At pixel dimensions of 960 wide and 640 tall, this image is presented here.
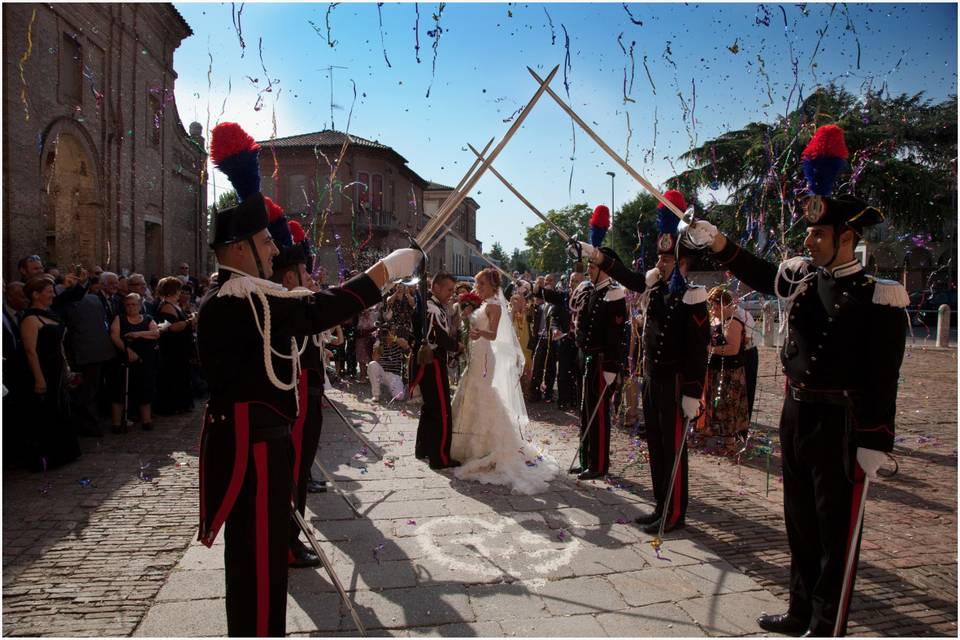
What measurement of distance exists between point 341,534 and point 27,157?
12.6 m

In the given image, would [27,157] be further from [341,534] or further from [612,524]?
[612,524]

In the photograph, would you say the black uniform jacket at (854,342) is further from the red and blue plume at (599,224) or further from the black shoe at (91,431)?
the black shoe at (91,431)

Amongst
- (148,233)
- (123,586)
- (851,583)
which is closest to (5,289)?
(123,586)

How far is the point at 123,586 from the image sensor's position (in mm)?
3738

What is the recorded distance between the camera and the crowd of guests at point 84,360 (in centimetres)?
619

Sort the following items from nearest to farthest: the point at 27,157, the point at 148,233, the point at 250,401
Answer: the point at 250,401, the point at 27,157, the point at 148,233

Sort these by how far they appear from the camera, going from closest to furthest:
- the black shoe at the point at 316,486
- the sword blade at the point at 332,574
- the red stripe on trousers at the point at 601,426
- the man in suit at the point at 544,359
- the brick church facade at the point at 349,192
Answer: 1. the sword blade at the point at 332,574
2. the black shoe at the point at 316,486
3. the red stripe on trousers at the point at 601,426
4. the man in suit at the point at 544,359
5. the brick church facade at the point at 349,192

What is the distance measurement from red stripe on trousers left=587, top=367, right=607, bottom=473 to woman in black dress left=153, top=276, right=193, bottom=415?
21.1 feet

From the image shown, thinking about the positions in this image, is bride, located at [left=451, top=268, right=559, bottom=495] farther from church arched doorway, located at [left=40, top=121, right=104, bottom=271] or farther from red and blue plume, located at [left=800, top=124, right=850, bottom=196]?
church arched doorway, located at [left=40, top=121, right=104, bottom=271]

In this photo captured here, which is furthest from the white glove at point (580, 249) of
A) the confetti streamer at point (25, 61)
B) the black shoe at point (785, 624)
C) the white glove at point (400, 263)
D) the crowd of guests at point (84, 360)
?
the confetti streamer at point (25, 61)

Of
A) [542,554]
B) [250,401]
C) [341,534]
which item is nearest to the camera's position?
[250,401]

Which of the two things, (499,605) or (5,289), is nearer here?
(499,605)

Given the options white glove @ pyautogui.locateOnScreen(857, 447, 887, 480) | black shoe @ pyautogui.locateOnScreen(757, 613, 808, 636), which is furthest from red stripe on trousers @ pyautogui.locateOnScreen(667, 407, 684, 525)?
white glove @ pyautogui.locateOnScreen(857, 447, 887, 480)

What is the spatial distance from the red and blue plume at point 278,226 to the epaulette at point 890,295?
3684mm
